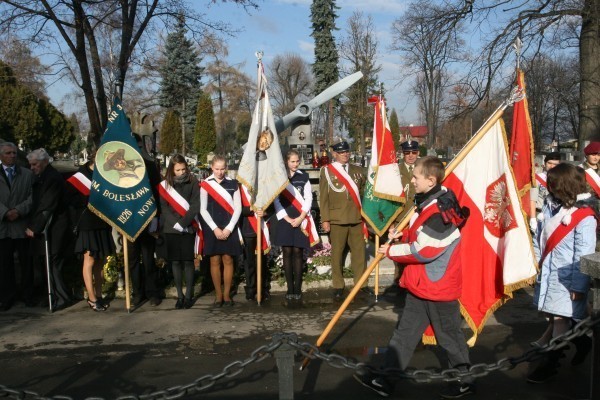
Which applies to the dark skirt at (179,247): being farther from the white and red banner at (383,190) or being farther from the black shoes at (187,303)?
the white and red banner at (383,190)

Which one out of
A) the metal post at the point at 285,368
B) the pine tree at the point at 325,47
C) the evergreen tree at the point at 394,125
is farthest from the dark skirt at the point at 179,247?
the evergreen tree at the point at 394,125

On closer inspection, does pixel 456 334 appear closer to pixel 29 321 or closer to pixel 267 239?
pixel 267 239

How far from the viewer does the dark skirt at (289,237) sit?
25.7ft

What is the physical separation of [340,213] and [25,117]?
1677 inches

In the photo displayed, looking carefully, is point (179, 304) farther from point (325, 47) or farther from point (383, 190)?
point (325, 47)

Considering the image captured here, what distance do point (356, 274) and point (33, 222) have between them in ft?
13.5

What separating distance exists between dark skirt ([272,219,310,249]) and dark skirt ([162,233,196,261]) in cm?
110

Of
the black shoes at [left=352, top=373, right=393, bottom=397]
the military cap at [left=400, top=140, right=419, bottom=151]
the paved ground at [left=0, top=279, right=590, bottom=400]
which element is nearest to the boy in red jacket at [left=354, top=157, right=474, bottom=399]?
the black shoes at [left=352, top=373, right=393, bottom=397]

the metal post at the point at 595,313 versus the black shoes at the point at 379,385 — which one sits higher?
the metal post at the point at 595,313

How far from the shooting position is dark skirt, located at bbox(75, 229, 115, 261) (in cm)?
746

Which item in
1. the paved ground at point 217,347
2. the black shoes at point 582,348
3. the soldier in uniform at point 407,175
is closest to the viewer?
the paved ground at point 217,347

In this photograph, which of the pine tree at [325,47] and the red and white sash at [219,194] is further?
the pine tree at [325,47]

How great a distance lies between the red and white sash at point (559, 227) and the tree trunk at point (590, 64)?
38.5ft

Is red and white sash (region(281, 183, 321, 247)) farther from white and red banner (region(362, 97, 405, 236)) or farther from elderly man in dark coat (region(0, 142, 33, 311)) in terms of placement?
elderly man in dark coat (region(0, 142, 33, 311))
